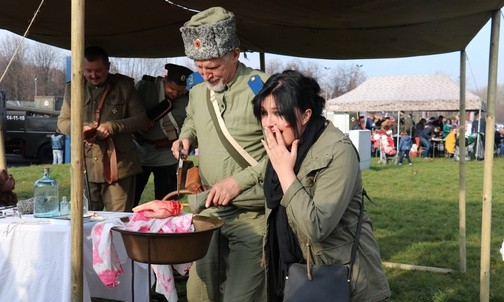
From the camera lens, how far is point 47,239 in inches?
121

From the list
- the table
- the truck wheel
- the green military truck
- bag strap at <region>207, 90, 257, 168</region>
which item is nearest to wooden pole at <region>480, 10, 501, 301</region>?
bag strap at <region>207, 90, 257, 168</region>

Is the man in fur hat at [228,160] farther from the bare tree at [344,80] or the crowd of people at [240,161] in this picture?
the bare tree at [344,80]

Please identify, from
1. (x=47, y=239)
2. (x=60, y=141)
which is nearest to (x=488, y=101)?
(x=47, y=239)

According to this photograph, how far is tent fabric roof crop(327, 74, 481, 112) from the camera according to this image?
74.3ft

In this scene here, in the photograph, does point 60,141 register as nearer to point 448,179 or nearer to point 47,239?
point 448,179

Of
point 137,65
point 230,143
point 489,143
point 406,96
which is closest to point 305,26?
point 489,143

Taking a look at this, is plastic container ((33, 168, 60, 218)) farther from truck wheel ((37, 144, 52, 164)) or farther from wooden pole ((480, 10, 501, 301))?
truck wheel ((37, 144, 52, 164))

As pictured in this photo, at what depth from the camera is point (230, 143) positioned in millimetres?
3080

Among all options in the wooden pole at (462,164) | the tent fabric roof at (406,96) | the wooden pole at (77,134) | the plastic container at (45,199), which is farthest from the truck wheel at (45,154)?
the wooden pole at (77,134)

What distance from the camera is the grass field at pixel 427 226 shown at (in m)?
5.34

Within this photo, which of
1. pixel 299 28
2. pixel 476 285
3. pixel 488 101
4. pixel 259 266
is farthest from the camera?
pixel 476 285

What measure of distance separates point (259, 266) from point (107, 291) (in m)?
1.33

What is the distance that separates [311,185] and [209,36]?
103 cm

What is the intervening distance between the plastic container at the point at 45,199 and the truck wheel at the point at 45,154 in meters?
16.0
